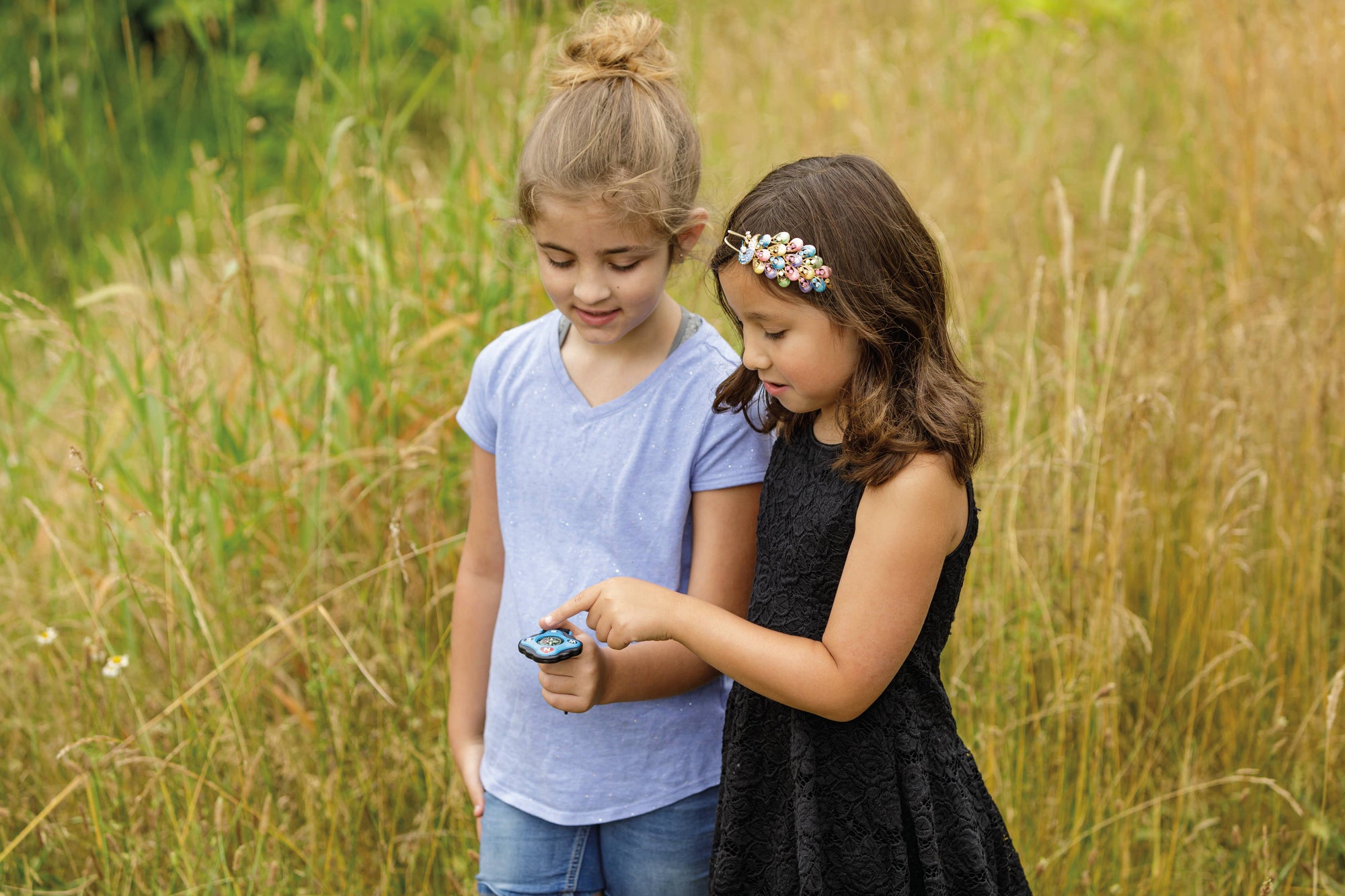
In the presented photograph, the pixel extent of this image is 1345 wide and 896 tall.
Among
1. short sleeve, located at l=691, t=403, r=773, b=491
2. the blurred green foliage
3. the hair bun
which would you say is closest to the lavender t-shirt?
short sleeve, located at l=691, t=403, r=773, b=491

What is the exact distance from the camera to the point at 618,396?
4.67 ft

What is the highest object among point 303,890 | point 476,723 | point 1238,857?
point 476,723

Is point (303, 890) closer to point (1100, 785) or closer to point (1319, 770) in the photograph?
point (1100, 785)

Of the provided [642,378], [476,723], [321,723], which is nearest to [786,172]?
[642,378]

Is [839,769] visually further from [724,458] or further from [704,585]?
[724,458]

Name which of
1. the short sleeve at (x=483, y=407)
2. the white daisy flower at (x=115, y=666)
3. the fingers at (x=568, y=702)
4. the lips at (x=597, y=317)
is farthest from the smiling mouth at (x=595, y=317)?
the white daisy flower at (x=115, y=666)

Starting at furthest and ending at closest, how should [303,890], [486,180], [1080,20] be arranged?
Answer: [1080,20] < [486,180] < [303,890]

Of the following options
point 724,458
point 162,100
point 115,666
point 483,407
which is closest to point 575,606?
point 724,458

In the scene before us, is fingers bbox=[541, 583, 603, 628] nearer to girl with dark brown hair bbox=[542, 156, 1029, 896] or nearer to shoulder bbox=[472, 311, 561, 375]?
girl with dark brown hair bbox=[542, 156, 1029, 896]

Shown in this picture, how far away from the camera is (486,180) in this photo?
253 cm

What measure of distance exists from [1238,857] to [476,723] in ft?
4.07

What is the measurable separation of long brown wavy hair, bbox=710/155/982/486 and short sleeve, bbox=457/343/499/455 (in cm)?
42

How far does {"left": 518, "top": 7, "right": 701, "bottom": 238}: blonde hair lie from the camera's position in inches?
51.4

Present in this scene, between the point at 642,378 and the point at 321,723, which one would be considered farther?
the point at 321,723
